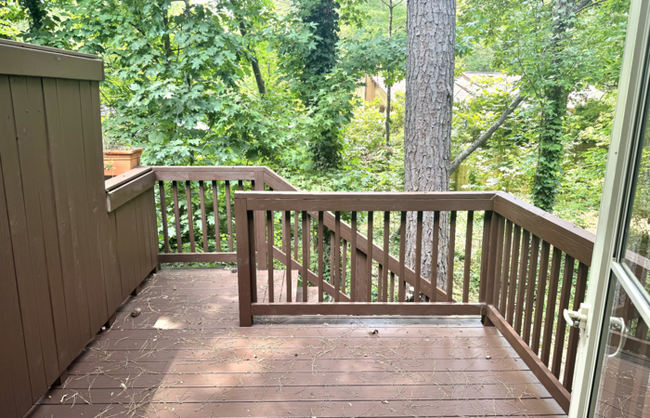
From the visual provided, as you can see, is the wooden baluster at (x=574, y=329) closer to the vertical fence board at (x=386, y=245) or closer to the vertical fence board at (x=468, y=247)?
the vertical fence board at (x=468, y=247)

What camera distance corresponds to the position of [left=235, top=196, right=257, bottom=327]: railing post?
2799mm

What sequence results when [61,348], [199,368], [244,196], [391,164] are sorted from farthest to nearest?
[391,164], [244,196], [199,368], [61,348]

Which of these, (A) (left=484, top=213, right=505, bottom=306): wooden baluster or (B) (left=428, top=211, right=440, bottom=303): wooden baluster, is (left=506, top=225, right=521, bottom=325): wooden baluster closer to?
(A) (left=484, top=213, right=505, bottom=306): wooden baluster

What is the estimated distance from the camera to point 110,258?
2936 mm

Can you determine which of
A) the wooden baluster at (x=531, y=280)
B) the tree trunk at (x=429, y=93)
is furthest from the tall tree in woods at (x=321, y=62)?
the wooden baluster at (x=531, y=280)

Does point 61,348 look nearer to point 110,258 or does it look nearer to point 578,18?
point 110,258

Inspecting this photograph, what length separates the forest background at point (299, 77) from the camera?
539cm

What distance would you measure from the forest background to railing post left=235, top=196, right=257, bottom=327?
2865 mm

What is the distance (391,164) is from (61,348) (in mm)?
8217

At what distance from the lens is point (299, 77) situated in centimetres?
719

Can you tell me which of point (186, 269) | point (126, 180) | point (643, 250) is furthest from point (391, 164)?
point (643, 250)

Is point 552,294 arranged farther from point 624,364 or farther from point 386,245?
point 624,364

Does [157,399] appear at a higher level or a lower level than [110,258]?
lower

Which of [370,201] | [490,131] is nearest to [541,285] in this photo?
[370,201]
